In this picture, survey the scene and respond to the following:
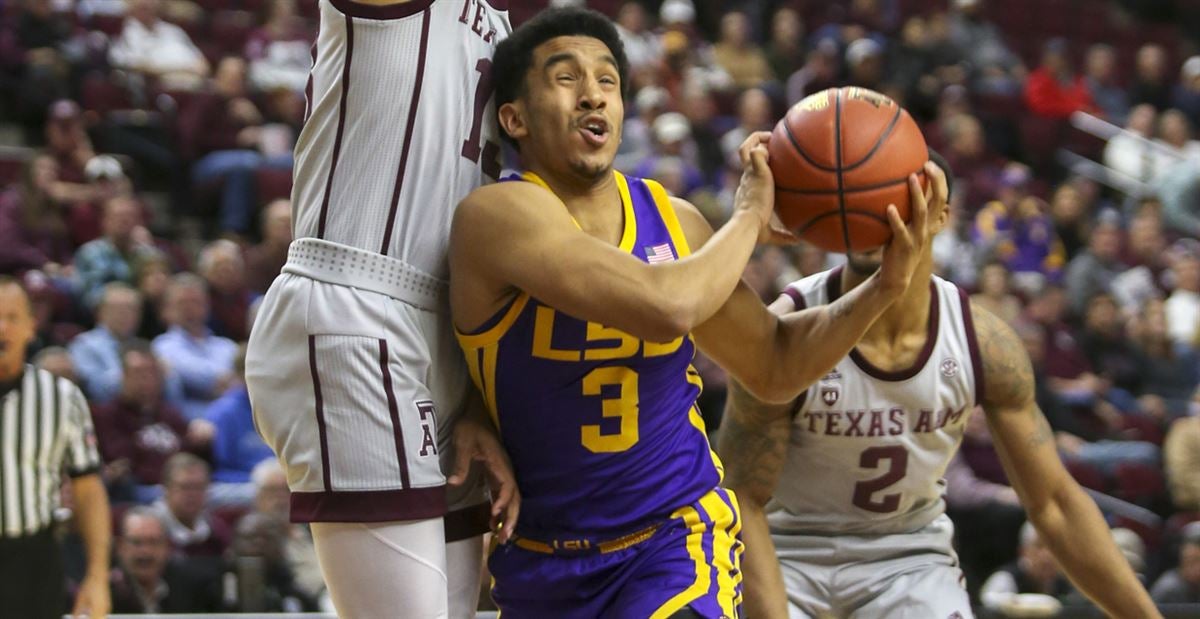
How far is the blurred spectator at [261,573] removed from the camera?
6.65 metres

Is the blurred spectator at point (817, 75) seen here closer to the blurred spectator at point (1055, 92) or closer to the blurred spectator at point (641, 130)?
the blurred spectator at point (641, 130)

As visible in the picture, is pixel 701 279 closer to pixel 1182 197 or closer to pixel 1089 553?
pixel 1089 553

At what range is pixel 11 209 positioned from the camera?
9070 millimetres

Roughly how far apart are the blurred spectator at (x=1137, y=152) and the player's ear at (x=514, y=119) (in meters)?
11.5

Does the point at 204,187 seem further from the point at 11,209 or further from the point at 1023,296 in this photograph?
the point at 1023,296

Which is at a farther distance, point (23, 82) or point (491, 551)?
point (23, 82)

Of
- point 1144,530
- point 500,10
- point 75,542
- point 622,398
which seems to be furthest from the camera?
point 1144,530

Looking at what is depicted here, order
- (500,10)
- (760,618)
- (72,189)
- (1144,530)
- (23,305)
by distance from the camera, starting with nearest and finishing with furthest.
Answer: (500,10) < (760,618) < (23,305) < (1144,530) < (72,189)

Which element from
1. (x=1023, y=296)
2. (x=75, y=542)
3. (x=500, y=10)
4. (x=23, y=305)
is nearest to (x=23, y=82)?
(x=75, y=542)

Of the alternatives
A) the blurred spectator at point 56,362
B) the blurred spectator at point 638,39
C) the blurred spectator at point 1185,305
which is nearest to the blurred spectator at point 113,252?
the blurred spectator at point 56,362

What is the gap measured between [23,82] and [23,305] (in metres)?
5.26

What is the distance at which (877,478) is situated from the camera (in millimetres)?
4266

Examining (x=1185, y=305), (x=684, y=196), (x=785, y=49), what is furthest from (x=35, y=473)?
(x=785, y=49)

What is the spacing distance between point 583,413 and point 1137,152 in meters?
11.9
